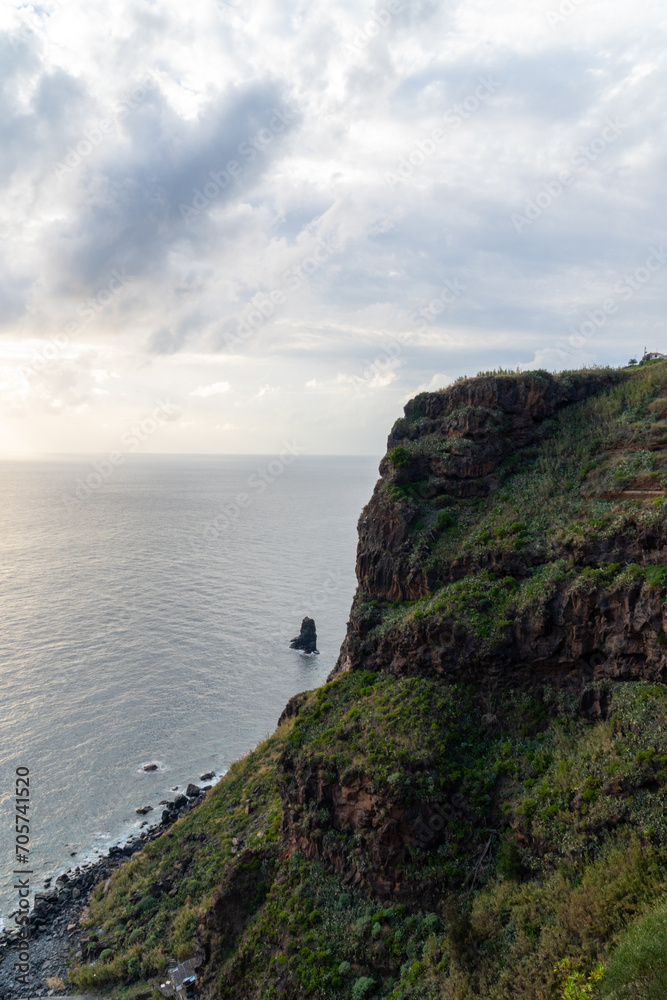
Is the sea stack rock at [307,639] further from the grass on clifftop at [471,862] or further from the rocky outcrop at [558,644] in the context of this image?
the rocky outcrop at [558,644]

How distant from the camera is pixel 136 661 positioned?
70312mm

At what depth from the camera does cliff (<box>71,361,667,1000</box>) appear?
1783 cm

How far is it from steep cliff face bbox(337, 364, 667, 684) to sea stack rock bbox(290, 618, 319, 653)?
39514 millimetres

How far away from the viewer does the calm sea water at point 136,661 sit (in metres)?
48.3

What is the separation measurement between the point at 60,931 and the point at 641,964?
37.0m

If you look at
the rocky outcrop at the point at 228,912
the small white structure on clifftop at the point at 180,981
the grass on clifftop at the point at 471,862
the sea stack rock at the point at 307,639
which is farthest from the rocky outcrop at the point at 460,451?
the sea stack rock at the point at 307,639

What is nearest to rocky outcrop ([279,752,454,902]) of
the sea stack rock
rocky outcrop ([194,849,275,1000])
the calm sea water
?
rocky outcrop ([194,849,275,1000])

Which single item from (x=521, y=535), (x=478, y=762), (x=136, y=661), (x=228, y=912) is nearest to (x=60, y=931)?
(x=228, y=912)

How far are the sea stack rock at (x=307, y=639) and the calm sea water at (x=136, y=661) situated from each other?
159 centimetres

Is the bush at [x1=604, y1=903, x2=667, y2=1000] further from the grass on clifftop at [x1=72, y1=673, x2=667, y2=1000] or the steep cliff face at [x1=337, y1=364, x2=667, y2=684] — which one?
the steep cliff face at [x1=337, y1=364, x2=667, y2=684]

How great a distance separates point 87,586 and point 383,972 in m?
88.2

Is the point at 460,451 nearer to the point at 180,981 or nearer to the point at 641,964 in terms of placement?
the point at 641,964

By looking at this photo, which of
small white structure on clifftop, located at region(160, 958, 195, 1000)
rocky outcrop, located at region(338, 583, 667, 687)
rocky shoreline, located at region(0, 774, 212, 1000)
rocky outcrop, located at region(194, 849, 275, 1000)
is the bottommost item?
rocky shoreline, located at region(0, 774, 212, 1000)

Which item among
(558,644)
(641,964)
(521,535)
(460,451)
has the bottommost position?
(641,964)
